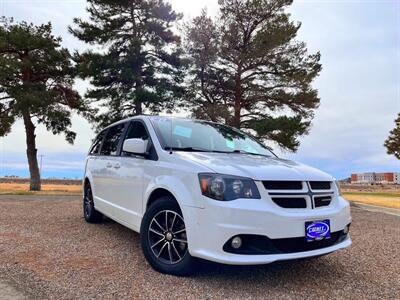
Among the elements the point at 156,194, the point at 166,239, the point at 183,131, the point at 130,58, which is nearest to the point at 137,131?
the point at 183,131

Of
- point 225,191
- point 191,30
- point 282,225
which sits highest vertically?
point 191,30

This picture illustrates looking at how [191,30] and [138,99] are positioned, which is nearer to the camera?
[138,99]

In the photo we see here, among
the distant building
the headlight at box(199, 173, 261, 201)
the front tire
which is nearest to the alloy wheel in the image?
the front tire

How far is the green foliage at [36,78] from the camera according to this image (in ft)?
65.0

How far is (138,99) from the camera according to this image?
763 inches

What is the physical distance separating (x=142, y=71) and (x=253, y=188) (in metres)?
18.3

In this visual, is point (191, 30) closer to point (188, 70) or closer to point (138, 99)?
point (188, 70)

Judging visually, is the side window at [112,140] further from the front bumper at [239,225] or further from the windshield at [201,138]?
the front bumper at [239,225]

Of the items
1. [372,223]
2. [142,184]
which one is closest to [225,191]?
[142,184]

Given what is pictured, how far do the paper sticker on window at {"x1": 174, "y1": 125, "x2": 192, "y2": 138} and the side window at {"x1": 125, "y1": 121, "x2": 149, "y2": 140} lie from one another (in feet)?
1.26

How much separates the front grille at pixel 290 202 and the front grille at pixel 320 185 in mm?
261

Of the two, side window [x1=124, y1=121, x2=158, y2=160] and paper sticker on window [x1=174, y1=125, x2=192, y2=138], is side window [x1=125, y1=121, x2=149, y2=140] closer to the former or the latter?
side window [x1=124, y1=121, x2=158, y2=160]

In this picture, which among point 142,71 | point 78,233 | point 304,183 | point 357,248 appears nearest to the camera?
point 304,183

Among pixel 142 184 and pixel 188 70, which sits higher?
pixel 188 70
